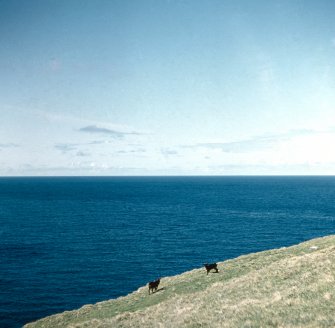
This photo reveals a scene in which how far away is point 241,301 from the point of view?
20391 mm

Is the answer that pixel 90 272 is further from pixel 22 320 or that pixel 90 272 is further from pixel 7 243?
pixel 7 243

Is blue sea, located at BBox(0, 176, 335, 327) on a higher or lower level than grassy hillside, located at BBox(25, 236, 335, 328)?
lower

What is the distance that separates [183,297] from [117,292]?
31635 mm

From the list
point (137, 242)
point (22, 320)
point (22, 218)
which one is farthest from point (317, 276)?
point (22, 218)

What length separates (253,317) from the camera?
16.8 metres

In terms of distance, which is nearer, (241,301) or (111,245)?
(241,301)

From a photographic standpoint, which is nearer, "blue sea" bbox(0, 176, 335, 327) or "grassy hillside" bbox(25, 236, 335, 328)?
"grassy hillside" bbox(25, 236, 335, 328)

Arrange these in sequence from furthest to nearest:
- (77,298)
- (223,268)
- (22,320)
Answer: (77,298)
(22,320)
(223,268)

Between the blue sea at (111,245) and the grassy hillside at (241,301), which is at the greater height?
the grassy hillside at (241,301)

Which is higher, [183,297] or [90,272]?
[183,297]

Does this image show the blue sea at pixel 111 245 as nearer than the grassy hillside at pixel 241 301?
No

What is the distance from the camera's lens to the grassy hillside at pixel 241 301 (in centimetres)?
1620

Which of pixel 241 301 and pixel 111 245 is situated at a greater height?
pixel 241 301

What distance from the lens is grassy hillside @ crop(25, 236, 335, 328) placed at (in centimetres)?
1620
